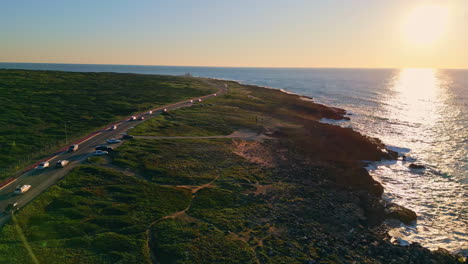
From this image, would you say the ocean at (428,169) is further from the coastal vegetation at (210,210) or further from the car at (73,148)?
the car at (73,148)

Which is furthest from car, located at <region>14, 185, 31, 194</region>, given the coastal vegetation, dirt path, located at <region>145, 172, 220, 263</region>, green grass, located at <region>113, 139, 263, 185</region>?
dirt path, located at <region>145, 172, 220, 263</region>

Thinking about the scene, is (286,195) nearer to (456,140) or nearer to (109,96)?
(456,140)

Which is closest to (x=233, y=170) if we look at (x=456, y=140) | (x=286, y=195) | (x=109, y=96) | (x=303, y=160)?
(x=286, y=195)

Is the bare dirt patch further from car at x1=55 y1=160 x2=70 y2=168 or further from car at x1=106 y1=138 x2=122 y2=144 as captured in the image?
car at x1=55 y1=160 x2=70 y2=168

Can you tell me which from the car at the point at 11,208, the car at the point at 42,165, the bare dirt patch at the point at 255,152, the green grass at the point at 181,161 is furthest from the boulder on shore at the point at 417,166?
the car at the point at 42,165

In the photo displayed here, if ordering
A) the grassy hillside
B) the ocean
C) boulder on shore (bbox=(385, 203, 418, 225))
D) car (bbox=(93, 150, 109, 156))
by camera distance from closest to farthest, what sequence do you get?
the ocean
boulder on shore (bbox=(385, 203, 418, 225))
car (bbox=(93, 150, 109, 156))
the grassy hillside

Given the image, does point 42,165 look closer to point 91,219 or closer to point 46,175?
point 46,175

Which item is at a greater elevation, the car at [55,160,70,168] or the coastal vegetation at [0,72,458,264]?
the car at [55,160,70,168]
